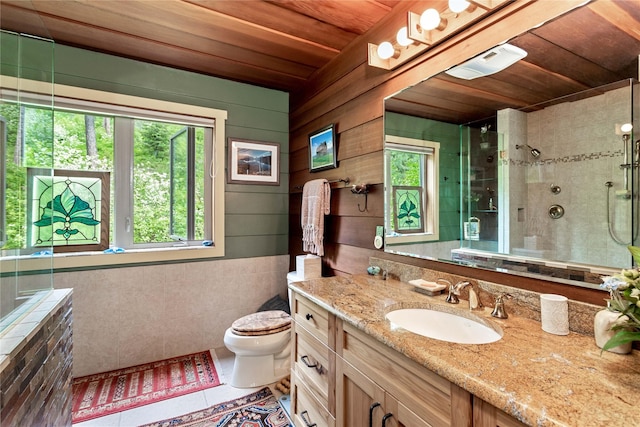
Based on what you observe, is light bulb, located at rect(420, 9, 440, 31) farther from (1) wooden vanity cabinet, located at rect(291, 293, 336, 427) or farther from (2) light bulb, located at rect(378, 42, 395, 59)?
(1) wooden vanity cabinet, located at rect(291, 293, 336, 427)

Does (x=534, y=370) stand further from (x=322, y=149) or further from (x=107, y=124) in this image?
(x=107, y=124)

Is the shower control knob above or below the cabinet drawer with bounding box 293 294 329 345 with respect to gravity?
above

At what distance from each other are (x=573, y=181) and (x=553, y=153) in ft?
0.38

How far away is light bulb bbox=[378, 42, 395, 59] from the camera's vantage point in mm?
1589

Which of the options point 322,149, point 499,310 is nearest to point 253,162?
point 322,149

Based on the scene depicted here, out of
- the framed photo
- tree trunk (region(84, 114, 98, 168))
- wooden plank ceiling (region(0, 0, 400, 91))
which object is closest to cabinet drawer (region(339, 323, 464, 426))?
wooden plank ceiling (region(0, 0, 400, 91))

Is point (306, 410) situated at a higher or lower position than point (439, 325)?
lower

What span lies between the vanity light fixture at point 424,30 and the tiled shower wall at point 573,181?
504mm

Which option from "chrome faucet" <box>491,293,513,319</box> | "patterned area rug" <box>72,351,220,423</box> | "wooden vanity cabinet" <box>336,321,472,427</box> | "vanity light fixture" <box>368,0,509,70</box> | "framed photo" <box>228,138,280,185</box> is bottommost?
"patterned area rug" <box>72,351,220,423</box>

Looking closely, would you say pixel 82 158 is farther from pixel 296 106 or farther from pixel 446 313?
pixel 446 313

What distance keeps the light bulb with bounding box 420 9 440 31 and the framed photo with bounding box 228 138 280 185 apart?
1721 millimetres

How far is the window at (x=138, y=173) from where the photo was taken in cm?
213

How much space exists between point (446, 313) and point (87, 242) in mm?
2457

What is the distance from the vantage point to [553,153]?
1021 millimetres
